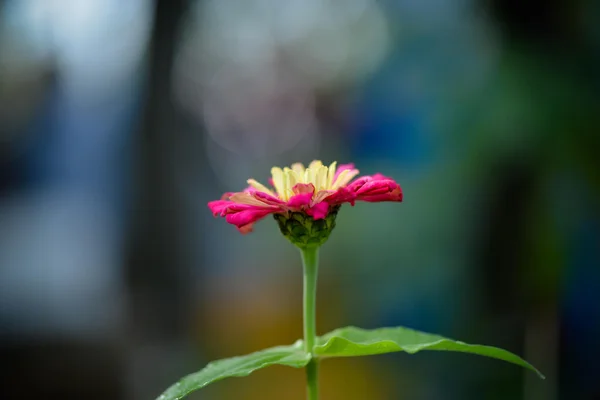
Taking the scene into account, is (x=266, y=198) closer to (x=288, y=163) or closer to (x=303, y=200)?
(x=303, y=200)

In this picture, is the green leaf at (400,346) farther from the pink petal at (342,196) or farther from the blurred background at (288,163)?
the blurred background at (288,163)

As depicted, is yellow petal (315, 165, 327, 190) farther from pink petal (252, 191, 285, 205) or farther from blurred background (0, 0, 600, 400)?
blurred background (0, 0, 600, 400)

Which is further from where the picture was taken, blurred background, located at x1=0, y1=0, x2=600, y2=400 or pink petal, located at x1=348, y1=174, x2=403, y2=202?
blurred background, located at x1=0, y1=0, x2=600, y2=400

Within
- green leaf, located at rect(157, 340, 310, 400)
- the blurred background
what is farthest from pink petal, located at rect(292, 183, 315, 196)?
the blurred background

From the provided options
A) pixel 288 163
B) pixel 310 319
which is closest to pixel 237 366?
pixel 310 319

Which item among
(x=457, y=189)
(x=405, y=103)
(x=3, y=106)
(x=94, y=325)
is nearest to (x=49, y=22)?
(x=3, y=106)

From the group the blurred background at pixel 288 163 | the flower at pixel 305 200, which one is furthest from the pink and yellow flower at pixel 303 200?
the blurred background at pixel 288 163
